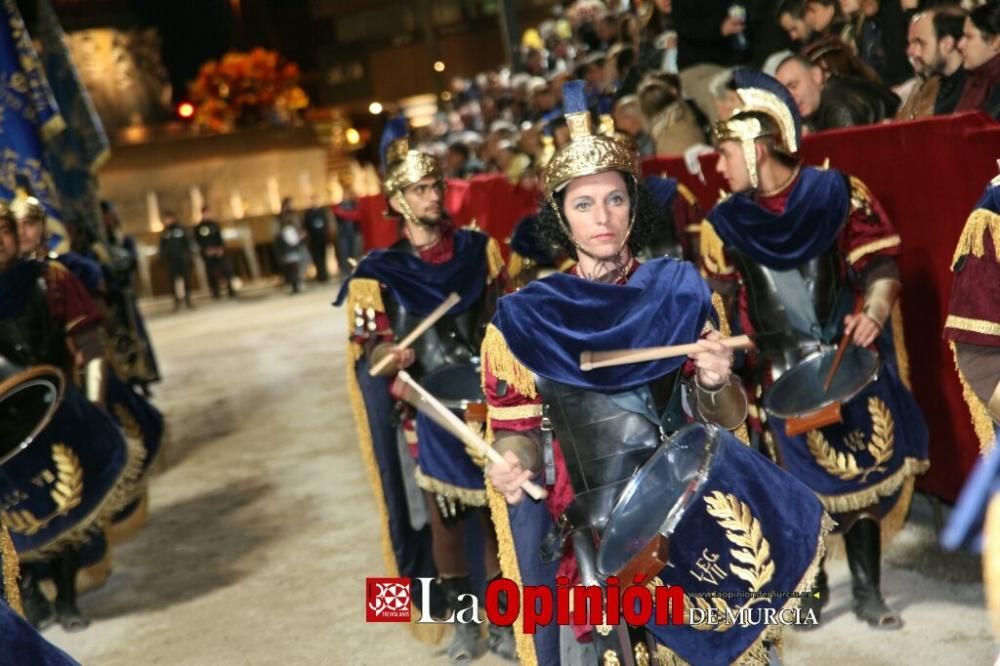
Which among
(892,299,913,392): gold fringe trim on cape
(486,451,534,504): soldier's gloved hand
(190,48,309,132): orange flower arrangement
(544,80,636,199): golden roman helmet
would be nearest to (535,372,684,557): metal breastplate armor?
(486,451,534,504): soldier's gloved hand

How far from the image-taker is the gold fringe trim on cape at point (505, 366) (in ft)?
11.4

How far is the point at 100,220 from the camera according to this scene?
→ 1063 cm

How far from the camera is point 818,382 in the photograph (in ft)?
15.5

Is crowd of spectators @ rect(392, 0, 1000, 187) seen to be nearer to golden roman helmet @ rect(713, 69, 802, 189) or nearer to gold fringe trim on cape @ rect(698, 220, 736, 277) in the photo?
golden roman helmet @ rect(713, 69, 802, 189)

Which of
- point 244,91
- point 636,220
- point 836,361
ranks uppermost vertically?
point 244,91

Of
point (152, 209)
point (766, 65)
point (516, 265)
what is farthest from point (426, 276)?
point (152, 209)

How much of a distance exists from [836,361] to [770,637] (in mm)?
1679

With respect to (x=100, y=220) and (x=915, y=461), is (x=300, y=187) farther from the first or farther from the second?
(x=915, y=461)

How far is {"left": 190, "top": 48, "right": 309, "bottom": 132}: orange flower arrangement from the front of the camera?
31.0m

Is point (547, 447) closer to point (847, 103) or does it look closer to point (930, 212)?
point (930, 212)

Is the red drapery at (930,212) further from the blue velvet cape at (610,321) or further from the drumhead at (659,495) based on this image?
the drumhead at (659,495)

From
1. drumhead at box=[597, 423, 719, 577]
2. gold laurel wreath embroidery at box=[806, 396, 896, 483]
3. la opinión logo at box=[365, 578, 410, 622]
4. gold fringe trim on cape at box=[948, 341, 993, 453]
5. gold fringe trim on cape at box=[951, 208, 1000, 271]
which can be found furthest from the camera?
la opinión logo at box=[365, 578, 410, 622]

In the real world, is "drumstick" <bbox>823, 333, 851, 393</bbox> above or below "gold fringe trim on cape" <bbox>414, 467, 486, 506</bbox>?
above

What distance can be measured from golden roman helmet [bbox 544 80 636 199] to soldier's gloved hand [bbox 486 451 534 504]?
70cm
